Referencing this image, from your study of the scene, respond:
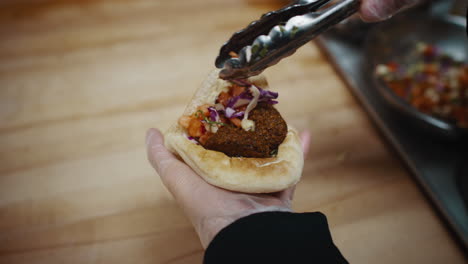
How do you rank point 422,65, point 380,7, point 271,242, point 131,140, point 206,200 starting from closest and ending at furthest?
point 271,242
point 380,7
point 206,200
point 131,140
point 422,65

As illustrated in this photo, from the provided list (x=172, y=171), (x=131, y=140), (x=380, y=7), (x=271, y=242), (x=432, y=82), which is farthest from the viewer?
(x=432, y=82)

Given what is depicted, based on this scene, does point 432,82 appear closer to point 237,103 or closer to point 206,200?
point 237,103

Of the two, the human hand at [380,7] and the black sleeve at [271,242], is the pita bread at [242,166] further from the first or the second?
the human hand at [380,7]

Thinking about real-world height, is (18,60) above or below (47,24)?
below

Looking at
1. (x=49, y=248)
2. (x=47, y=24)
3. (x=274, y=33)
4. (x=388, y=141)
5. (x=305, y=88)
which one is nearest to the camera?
(x=274, y=33)

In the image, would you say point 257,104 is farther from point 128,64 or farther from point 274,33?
point 128,64

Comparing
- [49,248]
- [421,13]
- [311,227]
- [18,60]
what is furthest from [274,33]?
[18,60]

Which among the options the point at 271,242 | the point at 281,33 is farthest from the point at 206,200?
the point at 281,33
